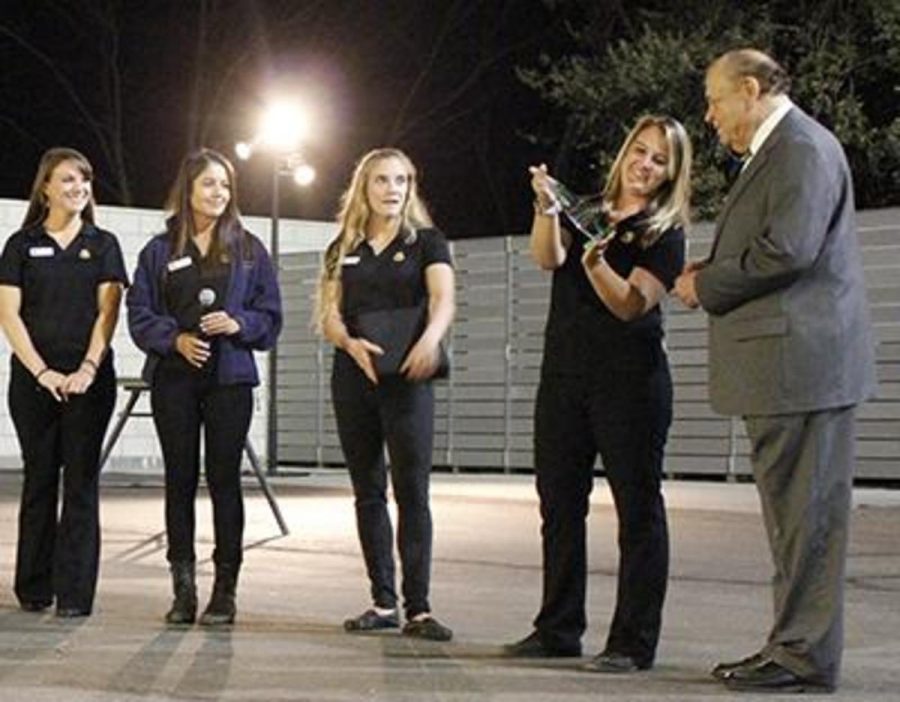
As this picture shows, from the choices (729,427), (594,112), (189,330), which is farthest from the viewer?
(594,112)

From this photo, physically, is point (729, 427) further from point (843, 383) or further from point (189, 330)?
point (843, 383)

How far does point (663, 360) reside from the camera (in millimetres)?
7066

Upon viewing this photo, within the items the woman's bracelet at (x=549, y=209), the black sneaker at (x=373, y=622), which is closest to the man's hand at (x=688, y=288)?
the woman's bracelet at (x=549, y=209)

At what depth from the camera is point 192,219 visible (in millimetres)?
8227

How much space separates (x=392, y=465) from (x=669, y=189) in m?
1.62

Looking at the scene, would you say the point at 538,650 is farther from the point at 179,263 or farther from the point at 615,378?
the point at 179,263

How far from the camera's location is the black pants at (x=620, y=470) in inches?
271

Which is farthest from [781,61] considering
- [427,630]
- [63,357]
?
[427,630]

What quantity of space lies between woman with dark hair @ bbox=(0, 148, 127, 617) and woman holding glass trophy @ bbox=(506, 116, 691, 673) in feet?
6.96

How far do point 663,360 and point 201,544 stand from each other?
5.38 m

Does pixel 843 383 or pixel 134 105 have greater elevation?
pixel 134 105

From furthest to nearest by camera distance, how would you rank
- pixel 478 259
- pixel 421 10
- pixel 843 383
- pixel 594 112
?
pixel 421 10
pixel 594 112
pixel 478 259
pixel 843 383

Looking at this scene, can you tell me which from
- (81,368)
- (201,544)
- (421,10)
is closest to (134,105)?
(421,10)

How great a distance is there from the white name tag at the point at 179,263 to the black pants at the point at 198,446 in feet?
1.34
